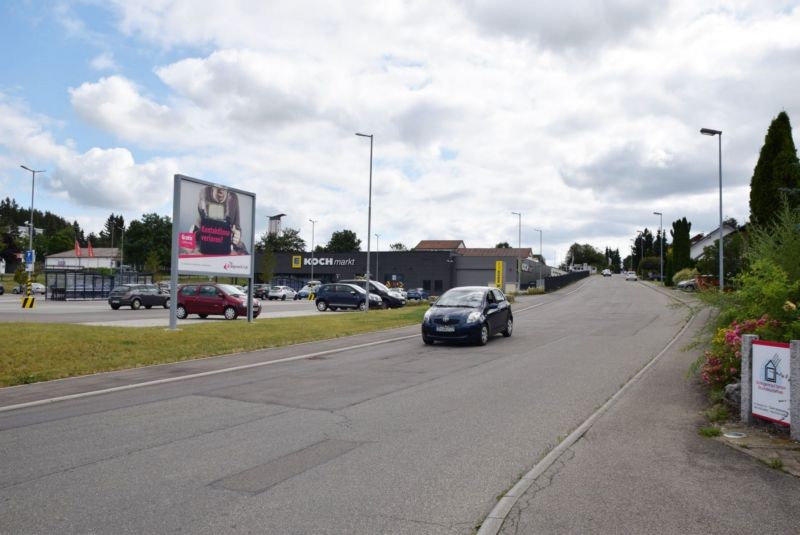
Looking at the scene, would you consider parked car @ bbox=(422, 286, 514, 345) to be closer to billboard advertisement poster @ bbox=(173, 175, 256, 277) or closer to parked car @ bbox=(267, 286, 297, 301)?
billboard advertisement poster @ bbox=(173, 175, 256, 277)

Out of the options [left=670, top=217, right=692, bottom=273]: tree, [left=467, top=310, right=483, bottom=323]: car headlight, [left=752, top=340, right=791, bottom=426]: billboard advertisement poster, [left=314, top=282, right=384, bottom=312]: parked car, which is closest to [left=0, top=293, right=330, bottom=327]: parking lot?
[left=314, top=282, right=384, bottom=312]: parked car

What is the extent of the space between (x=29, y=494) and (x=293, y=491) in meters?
2.01

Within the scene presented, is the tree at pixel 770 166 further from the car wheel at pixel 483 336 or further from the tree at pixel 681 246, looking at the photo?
the tree at pixel 681 246

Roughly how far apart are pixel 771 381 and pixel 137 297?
34.0 meters

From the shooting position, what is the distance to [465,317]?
16.8 meters

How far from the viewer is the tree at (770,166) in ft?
110

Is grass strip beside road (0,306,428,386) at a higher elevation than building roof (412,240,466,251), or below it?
below

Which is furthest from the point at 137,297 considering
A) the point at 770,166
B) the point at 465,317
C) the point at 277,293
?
the point at 770,166

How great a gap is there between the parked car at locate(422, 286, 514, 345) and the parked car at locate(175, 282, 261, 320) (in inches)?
476

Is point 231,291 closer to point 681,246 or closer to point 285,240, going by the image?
point 681,246

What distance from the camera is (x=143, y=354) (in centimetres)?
1347

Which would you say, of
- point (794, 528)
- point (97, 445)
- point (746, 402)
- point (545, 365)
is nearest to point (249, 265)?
point (545, 365)

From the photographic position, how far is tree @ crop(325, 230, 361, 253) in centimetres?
16075

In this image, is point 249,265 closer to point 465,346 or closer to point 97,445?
point 465,346
